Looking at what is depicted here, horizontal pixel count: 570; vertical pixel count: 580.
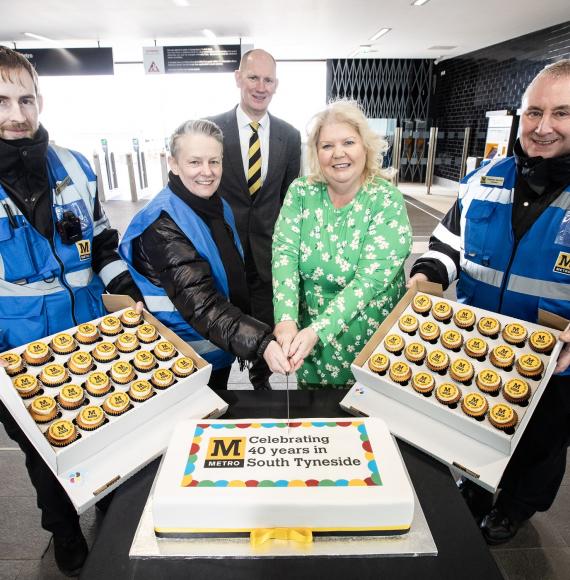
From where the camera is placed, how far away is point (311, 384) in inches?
62.0

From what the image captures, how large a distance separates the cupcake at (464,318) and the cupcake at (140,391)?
2.57 ft

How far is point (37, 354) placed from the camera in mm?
1022

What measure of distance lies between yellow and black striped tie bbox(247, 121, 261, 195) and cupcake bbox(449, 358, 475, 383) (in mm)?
1691

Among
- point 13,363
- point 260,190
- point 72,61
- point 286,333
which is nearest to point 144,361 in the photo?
point 13,363

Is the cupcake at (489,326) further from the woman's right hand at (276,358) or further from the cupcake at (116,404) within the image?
the cupcake at (116,404)

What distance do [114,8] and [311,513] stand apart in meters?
6.37

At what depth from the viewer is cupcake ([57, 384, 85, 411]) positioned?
3.07 feet

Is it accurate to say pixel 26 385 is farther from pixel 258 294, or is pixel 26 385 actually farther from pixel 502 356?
pixel 258 294

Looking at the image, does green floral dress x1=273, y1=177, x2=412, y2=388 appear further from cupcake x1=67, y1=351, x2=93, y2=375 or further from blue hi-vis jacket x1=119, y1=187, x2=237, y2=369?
cupcake x1=67, y1=351, x2=93, y2=375

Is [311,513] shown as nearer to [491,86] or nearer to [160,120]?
[491,86]

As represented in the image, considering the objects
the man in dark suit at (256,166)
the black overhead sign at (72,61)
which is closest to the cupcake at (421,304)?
the man in dark suit at (256,166)

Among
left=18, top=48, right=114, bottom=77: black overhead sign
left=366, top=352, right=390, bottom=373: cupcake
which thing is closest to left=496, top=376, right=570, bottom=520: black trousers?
left=366, top=352, right=390, bottom=373: cupcake

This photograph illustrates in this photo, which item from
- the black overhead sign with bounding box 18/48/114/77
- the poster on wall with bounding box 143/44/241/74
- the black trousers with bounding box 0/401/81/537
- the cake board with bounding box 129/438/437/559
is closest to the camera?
the cake board with bounding box 129/438/437/559

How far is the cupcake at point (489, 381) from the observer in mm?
974
